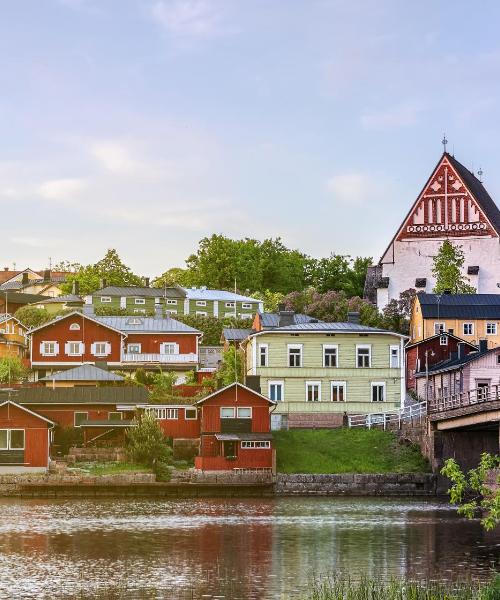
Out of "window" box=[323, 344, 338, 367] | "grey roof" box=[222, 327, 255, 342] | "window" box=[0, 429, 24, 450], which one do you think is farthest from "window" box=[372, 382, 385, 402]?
"window" box=[0, 429, 24, 450]

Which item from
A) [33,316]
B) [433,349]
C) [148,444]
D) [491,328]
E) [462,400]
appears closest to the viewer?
[462,400]

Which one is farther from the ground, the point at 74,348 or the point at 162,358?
the point at 74,348

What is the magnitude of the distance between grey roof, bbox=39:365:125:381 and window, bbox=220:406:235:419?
52.5 feet

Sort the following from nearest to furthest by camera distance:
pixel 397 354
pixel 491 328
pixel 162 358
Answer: pixel 397 354, pixel 491 328, pixel 162 358

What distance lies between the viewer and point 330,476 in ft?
268

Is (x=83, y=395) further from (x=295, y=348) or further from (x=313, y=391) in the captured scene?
(x=313, y=391)

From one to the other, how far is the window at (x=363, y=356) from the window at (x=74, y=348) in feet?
86.5

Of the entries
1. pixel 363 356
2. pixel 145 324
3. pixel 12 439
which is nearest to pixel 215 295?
pixel 145 324

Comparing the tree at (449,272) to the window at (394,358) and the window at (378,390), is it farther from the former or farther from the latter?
the window at (378,390)

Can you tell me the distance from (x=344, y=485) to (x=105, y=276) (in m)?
91.5

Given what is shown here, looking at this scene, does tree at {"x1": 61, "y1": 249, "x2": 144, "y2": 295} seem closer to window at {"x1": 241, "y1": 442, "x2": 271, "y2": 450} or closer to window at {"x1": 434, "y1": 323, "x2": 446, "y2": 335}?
window at {"x1": 434, "y1": 323, "x2": 446, "y2": 335}

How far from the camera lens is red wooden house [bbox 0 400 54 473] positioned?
274 feet

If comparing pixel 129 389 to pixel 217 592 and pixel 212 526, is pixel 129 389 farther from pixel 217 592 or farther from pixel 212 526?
pixel 217 592

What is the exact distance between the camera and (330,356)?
98.2m
